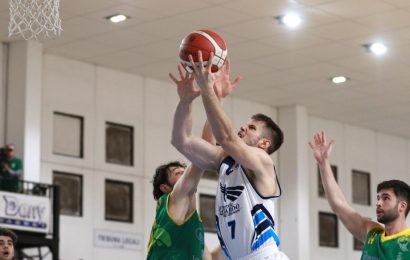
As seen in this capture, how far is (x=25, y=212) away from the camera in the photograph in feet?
66.2

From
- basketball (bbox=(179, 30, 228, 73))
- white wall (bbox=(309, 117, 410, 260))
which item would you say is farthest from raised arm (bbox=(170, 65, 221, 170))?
white wall (bbox=(309, 117, 410, 260))

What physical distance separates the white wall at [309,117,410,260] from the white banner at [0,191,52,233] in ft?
30.3

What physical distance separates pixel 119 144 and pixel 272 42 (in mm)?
4520

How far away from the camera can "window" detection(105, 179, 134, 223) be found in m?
23.5

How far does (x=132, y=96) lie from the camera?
24.3 meters

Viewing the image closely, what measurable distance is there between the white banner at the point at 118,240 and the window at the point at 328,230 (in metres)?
6.31

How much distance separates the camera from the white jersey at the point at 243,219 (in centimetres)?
758

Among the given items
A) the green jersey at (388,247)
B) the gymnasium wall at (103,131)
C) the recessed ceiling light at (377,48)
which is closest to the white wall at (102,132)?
the gymnasium wall at (103,131)

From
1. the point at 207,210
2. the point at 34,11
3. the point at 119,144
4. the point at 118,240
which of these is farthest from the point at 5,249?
the point at 207,210

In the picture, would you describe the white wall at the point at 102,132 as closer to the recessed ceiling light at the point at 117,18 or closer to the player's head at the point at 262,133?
the recessed ceiling light at the point at 117,18

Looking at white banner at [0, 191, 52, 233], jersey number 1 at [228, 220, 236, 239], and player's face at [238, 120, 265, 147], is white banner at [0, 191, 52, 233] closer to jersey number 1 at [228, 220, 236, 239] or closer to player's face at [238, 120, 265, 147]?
player's face at [238, 120, 265, 147]

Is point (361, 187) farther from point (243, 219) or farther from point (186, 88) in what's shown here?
point (243, 219)

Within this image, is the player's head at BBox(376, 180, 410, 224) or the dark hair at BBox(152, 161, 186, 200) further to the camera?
the dark hair at BBox(152, 161, 186, 200)

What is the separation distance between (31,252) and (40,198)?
181 centimetres
